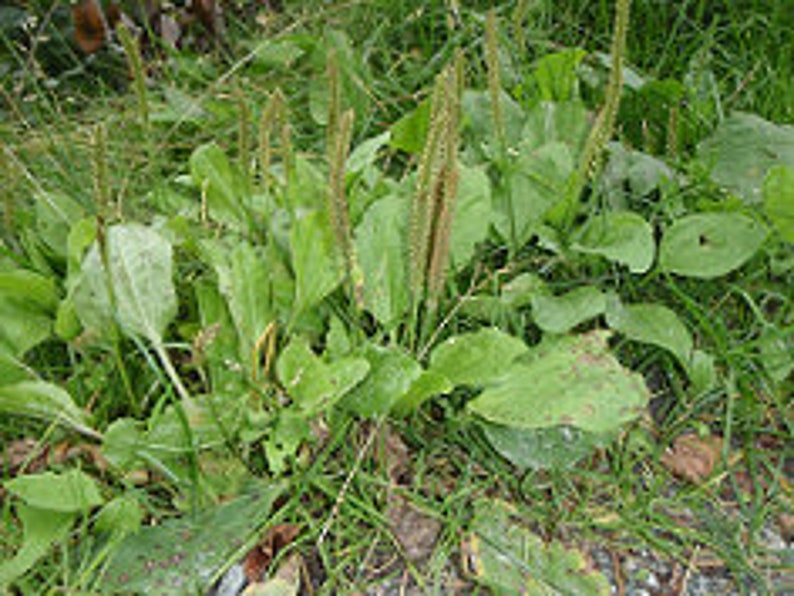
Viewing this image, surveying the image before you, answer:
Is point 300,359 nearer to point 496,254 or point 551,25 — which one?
point 496,254

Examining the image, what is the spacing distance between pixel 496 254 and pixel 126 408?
81 centimetres

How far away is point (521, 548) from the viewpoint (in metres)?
1.46

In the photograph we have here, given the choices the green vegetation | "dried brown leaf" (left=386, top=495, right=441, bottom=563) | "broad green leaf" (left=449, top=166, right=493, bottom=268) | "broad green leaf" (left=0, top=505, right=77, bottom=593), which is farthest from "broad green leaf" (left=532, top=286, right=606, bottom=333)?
"broad green leaf" (left=0, top=505, right=77, bottom=593)

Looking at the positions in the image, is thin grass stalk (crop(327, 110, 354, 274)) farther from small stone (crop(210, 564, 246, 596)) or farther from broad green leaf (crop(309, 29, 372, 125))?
broad green leaf (crop(309, 29, 372, 125))

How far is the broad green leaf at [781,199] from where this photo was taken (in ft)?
5.51

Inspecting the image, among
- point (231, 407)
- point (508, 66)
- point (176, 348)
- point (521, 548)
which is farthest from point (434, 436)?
point (508, 66)

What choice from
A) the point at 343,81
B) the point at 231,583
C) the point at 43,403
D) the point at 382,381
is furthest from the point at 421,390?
the point at 343,81

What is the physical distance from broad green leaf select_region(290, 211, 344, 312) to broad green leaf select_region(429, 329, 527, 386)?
9.3 inches

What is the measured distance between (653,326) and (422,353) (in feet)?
1.43

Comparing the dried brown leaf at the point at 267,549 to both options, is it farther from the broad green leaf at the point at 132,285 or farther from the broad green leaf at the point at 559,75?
the broad green leaf at the point at 559,75

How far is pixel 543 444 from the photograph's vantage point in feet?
5.07

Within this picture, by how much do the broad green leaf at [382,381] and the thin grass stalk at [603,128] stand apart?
1.65 ft

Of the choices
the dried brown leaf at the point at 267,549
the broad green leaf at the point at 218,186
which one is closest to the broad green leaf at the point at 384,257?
the broad green leaf at the point at 218,186

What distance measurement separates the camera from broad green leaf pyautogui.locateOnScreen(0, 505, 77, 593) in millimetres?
1362
